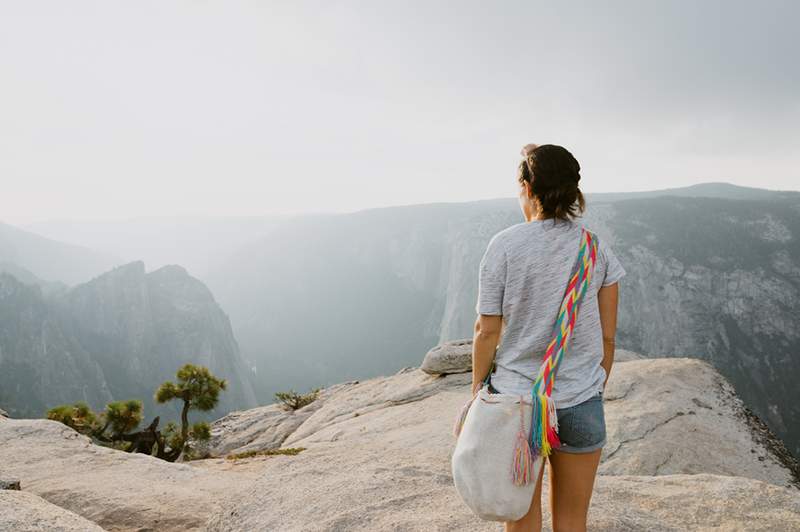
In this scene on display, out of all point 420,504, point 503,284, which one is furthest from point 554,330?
point 420,504

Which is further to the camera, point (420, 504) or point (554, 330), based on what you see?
point (420, 504)

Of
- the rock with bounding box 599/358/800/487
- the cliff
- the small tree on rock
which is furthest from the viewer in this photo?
the small tree on rock

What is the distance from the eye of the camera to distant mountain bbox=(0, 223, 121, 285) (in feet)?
530

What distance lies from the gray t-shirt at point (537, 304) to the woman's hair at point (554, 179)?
86mm

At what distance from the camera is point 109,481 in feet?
25.8

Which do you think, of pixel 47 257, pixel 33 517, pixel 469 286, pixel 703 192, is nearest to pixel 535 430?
pixel 33 517

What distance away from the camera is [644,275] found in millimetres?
70812

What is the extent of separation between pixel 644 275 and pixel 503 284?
7886 cm

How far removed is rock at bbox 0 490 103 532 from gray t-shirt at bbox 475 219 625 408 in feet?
13.7

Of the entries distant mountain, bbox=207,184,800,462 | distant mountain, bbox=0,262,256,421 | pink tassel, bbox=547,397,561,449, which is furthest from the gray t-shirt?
distant mountain, bbox=0,262,256,421

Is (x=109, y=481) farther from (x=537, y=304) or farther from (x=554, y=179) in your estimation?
(x=554, y=179)

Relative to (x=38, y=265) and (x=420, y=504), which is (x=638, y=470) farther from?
(x=38, y=265)

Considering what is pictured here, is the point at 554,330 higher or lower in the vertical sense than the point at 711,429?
higher

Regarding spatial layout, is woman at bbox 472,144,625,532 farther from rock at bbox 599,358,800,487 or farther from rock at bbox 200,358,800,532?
rock at bbox 599,358,800,487
